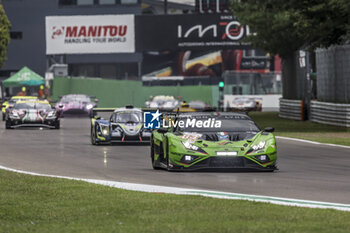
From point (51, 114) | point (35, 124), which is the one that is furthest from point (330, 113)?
point (35, 124)

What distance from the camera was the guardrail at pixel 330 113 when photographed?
38.2 metres

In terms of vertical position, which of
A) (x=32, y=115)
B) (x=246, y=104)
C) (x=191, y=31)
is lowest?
(x=246, y=104)

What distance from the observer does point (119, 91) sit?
3088 inches

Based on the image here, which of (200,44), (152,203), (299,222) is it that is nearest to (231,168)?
(152,203)

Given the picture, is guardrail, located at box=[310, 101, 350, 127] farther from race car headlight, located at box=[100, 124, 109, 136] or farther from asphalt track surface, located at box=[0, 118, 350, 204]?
race car headlight, located at box=[100, 124, 109, 136]

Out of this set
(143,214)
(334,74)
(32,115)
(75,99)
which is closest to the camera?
(143,214)

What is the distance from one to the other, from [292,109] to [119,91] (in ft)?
97.8

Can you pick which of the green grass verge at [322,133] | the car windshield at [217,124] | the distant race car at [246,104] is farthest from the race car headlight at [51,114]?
the distant race car at [246,104]

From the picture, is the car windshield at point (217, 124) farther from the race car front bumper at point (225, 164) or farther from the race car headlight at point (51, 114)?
the race car headlight at point (51, 114)

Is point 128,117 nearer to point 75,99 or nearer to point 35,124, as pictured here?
point 35,124

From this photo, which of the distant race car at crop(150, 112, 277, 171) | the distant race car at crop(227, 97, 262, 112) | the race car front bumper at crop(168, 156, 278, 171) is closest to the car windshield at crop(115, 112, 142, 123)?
the distant race car at crop(150, 112, 277, 171)

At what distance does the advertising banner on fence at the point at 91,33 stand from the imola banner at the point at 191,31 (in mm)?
1203

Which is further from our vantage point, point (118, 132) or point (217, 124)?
point (118, 132)

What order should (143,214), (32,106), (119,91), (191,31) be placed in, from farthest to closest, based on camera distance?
→ 1. (119,91)
2. (191,31)
3. (32,106)
4. (143,214)
